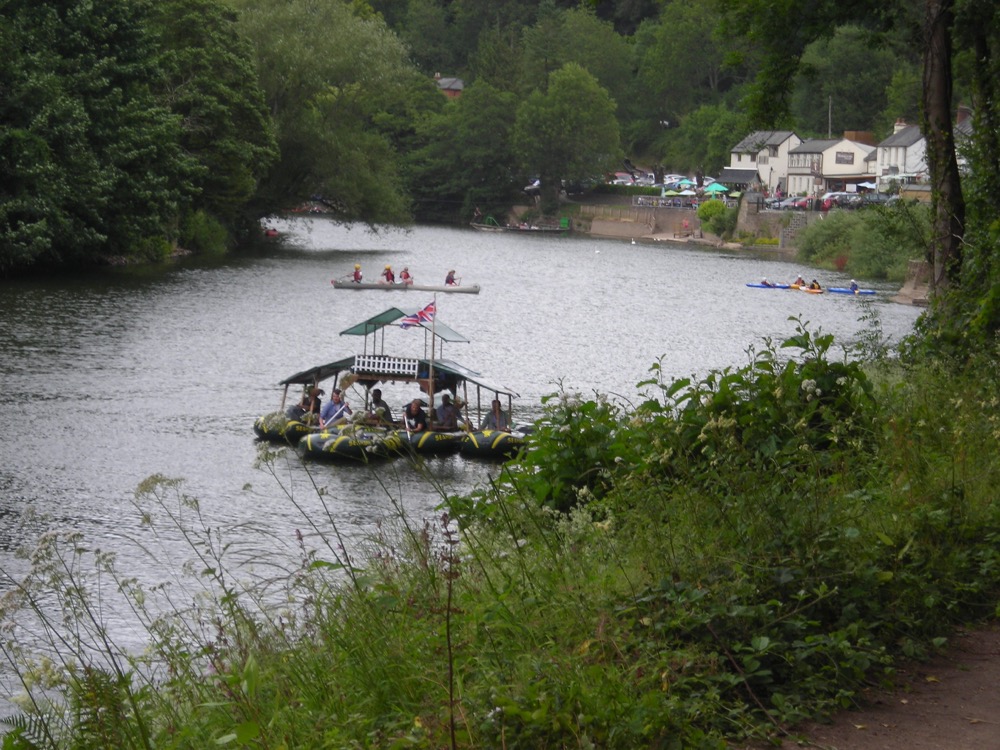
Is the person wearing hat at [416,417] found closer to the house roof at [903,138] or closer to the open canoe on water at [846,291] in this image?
the open canoe on water at [846,291]

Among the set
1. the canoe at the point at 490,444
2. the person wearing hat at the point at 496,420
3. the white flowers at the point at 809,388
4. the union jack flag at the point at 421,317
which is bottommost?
the canoe at the point at 490,444

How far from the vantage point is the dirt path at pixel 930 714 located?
4.64 meters

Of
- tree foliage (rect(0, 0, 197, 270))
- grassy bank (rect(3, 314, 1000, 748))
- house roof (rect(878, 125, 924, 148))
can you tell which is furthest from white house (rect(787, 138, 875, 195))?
grassy bank (rect(3, 314, 1000, 748))

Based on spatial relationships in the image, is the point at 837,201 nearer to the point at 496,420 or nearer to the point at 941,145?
the point at 496,420

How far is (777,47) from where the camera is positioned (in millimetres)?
17203

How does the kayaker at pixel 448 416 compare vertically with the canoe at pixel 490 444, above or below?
above

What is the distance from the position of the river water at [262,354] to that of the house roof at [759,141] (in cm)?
4022

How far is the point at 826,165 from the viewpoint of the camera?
107625 mm

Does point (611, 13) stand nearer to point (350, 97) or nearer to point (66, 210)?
point (350, 97)

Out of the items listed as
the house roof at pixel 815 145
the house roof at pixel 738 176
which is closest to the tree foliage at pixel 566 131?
the house roof at pixel 738 176

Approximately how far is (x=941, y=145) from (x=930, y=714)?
11501mm

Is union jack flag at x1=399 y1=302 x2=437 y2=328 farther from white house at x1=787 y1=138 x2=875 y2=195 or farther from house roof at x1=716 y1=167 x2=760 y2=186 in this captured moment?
→ house roof at x1=716 y1=167 x2=760 y2=186

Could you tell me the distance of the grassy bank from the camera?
15.5ft

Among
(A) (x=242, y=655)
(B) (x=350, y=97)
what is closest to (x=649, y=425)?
(A) (x=242, y=655)
